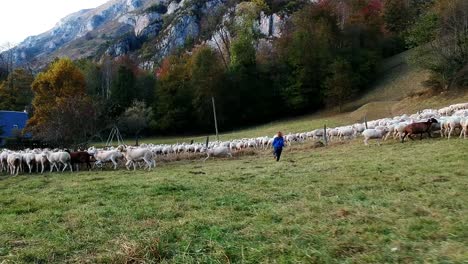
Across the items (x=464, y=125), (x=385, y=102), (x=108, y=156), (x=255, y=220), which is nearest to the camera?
(x=255, y=220)

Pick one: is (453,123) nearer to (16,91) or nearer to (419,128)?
(419,128)

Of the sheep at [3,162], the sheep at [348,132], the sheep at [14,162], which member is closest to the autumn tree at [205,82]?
the sheep at [348,132]

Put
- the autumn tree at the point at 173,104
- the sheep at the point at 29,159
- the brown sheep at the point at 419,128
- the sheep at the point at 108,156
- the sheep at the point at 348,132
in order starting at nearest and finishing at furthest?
the sheep at the point at 29,159, the brown sheep at the point at 419,128, the sheep at the point at 108,156, the sheep at the point at 348,132, the autumn tree at the point at 173,104

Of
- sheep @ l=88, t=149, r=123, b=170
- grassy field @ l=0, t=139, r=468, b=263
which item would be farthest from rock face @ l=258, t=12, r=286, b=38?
grassy field @ l=0, t=139, r=468, b=263

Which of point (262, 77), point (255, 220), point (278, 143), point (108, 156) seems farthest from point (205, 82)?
point (255, 220)

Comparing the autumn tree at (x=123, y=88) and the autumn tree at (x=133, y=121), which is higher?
the autumn tree at (x=123, y=88)

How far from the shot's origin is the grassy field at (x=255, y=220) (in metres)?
6.04

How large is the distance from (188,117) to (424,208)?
63.8 metres

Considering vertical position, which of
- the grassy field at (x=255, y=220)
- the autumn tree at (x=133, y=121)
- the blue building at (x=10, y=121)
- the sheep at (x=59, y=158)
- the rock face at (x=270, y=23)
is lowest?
the grassy field at (x=255, y=220)

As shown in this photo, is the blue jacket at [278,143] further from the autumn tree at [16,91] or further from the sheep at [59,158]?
the autumn tree at [16,91]

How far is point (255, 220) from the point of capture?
8.37 m

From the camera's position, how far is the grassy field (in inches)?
238

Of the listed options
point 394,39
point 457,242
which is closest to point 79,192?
point 457,242

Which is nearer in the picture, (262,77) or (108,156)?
(108,156)
